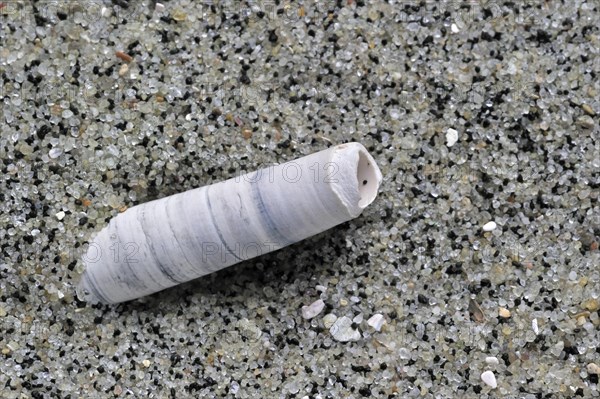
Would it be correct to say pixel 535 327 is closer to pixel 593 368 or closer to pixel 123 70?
pixel 593 368

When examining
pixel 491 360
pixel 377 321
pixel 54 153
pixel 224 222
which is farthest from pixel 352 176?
pixel 54 153

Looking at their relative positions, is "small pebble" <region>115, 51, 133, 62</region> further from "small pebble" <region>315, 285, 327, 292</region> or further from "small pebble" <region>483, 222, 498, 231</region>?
"small pebble" <region>483, 222, 498, 231</region>

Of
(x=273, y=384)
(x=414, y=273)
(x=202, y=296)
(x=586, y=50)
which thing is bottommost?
(x=273, y=384)

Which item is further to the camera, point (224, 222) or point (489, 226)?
point (489, 226)

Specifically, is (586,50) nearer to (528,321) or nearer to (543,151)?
(543,151)

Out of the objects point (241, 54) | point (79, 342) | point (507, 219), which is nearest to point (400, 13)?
point (241, 54)

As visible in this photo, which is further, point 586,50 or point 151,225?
point 586,50
